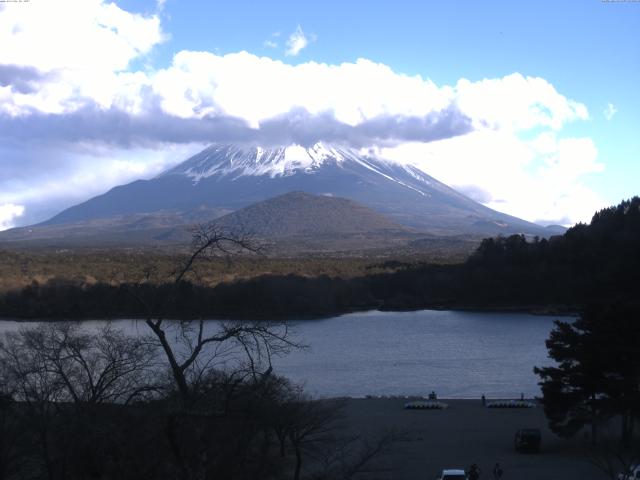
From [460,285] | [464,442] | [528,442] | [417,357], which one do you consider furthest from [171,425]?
[460,285]

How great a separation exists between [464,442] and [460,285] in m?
40.4

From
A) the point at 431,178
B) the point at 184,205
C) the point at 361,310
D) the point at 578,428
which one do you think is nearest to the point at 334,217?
the point at 184,205

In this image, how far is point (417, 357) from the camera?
31.5 metres

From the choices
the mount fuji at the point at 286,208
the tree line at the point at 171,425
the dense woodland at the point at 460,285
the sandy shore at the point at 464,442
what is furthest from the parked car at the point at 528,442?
the mount fuji at the point at 286,208

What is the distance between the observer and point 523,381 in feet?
85.3

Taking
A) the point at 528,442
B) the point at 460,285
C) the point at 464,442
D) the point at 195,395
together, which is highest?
the point at 195,395

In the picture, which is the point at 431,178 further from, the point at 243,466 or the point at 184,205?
the point at 243,466

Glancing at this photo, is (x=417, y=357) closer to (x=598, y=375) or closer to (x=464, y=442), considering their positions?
(x=464, y=442)

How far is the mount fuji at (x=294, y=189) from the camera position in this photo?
162 metres

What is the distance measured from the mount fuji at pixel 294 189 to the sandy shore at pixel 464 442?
13027cm

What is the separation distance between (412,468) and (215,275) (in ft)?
126

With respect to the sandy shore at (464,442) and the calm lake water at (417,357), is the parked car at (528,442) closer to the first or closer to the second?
the sandy shore at (464,442)

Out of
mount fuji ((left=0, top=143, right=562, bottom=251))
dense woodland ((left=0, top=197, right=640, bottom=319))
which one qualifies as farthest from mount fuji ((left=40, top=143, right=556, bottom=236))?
dense woodland ((left=0, top=197, right=640, bottom=319))

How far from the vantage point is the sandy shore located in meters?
13.9
